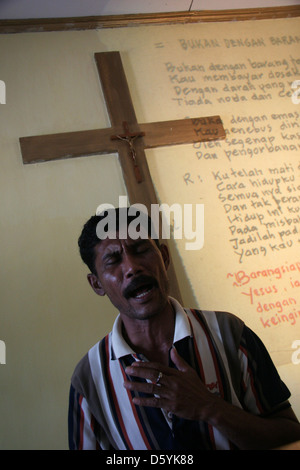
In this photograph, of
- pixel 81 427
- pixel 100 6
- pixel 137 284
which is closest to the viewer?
pixel 81 427

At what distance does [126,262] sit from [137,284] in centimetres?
9

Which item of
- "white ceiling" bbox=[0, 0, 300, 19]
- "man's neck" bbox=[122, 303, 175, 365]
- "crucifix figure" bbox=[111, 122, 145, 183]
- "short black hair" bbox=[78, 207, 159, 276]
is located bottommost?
"man's neck" bbox=[122, 303, 175, 365]

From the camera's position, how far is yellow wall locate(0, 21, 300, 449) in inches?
77.3

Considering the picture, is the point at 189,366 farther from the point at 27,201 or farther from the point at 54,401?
the point at 27,201

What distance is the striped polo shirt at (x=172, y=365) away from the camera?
1.25 metres

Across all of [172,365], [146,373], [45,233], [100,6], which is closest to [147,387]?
[146,373]

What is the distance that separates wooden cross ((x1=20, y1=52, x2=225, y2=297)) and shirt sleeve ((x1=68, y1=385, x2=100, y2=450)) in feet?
3.22

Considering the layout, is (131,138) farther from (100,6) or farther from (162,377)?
(162,377)

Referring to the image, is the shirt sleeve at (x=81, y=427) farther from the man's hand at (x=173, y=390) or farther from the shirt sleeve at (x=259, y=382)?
the shirt sleeve at (x=259, y=382)

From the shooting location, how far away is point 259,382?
53.8 inches

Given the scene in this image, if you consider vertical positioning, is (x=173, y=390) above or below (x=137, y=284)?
below

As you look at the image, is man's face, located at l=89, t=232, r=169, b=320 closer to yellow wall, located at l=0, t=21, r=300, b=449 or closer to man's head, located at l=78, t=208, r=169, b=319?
man's head, located at l=78, t=208, r=169, b=319

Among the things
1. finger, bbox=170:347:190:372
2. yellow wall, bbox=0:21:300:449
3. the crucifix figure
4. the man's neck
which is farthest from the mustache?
the crucifix figure

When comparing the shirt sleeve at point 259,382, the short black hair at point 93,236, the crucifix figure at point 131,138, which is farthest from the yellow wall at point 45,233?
the shirt sleeve at point 259,382
